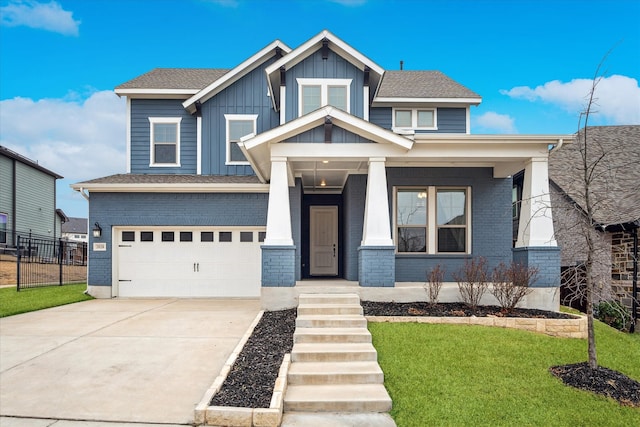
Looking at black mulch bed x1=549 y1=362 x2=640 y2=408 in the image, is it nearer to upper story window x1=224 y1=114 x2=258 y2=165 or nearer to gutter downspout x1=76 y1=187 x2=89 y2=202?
upper story window x1=224 y1=114 x2=258 y2=165

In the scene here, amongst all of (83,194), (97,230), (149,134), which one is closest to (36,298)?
(97,230)

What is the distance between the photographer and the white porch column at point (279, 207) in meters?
8.38

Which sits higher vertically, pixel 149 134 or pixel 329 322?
pixel 149 134

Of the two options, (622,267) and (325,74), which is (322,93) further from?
(622,267)

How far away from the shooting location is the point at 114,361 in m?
5.50

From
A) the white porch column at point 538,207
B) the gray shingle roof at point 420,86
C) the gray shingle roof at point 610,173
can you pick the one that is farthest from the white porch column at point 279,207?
the gray shingle roof at point 610,173

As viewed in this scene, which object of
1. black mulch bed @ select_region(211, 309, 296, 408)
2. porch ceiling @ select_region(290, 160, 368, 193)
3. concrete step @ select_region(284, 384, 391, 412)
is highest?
porch ceiling @ select_region(290, 160, 368, 193)

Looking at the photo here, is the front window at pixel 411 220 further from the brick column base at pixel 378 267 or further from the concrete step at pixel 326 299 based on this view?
the concrete step at pixel 326 299

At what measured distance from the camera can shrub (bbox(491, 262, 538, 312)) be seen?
7859 mm

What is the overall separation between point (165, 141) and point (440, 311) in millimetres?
9690

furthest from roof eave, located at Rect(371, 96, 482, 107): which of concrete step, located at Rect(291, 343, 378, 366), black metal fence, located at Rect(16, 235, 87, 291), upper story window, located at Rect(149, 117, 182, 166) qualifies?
black metal fence, located at Rect(16, 235, 87, 291)

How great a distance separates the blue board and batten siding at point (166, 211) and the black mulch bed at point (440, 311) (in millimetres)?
4754

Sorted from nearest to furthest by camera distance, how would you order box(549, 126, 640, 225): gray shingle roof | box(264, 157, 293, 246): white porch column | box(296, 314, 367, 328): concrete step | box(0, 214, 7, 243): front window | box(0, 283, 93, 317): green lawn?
box(296, 314, 367, 328): concrete step → box(264, 157, 293, 246): white porch column → box(0, 283, 93, 317): green lawn → box(549, 126, 640, 225): gray shingle roof → box(0, 214, 7, 243): front window

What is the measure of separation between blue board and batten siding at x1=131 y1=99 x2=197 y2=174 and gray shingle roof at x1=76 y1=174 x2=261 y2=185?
420 mm
